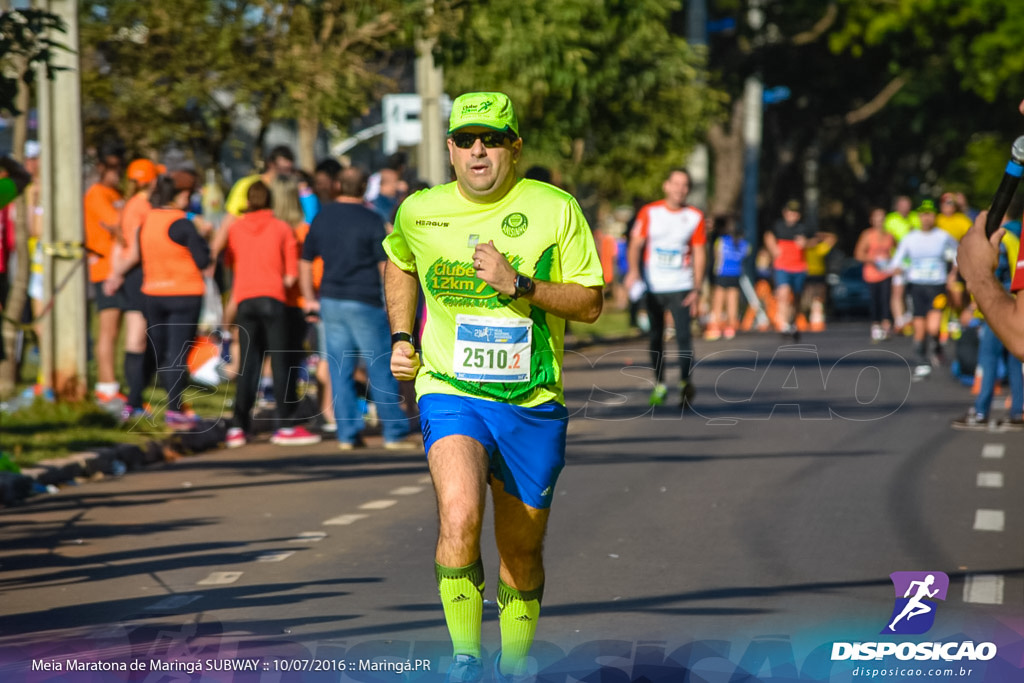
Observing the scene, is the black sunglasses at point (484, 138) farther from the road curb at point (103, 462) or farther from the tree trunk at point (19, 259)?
the tree trunk at point (19, 259)

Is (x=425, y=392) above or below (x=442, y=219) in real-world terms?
below

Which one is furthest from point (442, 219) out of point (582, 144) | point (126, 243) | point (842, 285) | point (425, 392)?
point (842, 285)

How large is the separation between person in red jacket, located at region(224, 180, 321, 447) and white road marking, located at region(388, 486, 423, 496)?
108 inches

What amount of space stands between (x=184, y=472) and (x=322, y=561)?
4.03 m

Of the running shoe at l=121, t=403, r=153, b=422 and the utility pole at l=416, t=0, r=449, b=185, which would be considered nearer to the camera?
the running shoe at l=121, t=403, r=153, b=422

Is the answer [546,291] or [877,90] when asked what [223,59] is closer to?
[546,291]

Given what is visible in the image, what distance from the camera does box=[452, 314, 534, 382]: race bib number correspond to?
226 inches

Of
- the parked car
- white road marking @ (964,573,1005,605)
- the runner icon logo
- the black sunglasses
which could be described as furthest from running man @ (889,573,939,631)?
the parked car

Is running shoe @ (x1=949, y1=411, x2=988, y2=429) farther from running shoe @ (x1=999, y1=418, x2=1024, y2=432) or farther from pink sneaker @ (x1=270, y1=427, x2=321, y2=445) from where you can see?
pink sneaker @ (x1=270, y1=427, x2=321, y2=445)

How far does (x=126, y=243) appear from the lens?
1439 cm

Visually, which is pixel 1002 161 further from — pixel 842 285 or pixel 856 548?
pixel 856 548

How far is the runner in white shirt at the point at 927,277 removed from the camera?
21.7 metres

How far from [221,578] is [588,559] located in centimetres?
179

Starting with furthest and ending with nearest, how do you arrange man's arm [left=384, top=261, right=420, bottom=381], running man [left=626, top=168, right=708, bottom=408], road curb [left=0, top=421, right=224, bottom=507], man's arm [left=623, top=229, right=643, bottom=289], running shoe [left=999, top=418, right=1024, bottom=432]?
1. man's arm [left=623, top=229, right=643, bottom=289]
2. running man [left=626, top=168, right=708, bottom=408]
3. running shoe [left=999, top=418, right=1024, bottom=432]
4. road curb [left=0, top=421, right=224, bottom=507]
5. man's arm [left=384, top=261, right=420, bottom=381]
